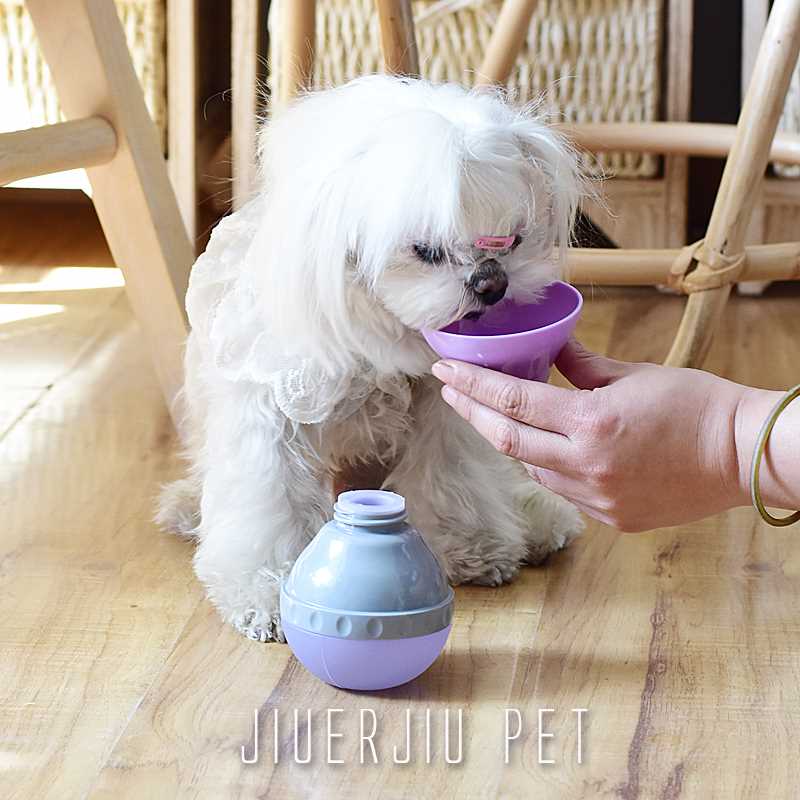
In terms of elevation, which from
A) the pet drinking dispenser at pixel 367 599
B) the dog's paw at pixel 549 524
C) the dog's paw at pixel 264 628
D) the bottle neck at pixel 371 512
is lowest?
the dog's paw at pixel 549 524

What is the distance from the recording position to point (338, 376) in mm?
930

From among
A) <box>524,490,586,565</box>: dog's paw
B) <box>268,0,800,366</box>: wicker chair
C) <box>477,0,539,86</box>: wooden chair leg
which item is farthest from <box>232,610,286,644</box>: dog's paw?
<box>477,0,539,86</box>: wooden chair leg

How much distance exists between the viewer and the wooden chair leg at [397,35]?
1.23m

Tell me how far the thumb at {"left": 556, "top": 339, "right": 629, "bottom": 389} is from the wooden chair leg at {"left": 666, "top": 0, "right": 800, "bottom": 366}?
0.41 m

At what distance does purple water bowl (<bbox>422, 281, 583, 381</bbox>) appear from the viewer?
850 millimetres

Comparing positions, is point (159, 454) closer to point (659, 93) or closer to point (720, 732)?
point (720, 732)

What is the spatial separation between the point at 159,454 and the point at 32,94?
76cm

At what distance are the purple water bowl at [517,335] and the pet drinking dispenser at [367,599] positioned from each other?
11 cm

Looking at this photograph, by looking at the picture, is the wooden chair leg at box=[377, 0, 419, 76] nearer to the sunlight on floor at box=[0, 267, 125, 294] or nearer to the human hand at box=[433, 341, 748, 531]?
the human hand at box=[433, 341, 748, 531]

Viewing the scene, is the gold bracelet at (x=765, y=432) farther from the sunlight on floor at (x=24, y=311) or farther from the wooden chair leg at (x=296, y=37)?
the sunlight on floor at (x=24, y=311)

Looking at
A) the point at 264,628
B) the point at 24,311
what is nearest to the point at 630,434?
the point at 264,628

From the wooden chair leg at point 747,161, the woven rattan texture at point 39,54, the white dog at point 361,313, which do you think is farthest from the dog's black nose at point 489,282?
the woven rattan texture at point 39,54

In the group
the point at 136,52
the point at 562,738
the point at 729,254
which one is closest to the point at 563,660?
the point at 562,738

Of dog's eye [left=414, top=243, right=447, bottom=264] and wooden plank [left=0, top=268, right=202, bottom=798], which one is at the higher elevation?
dog's eye [left=414, top=243, right=447, bottom=264]
